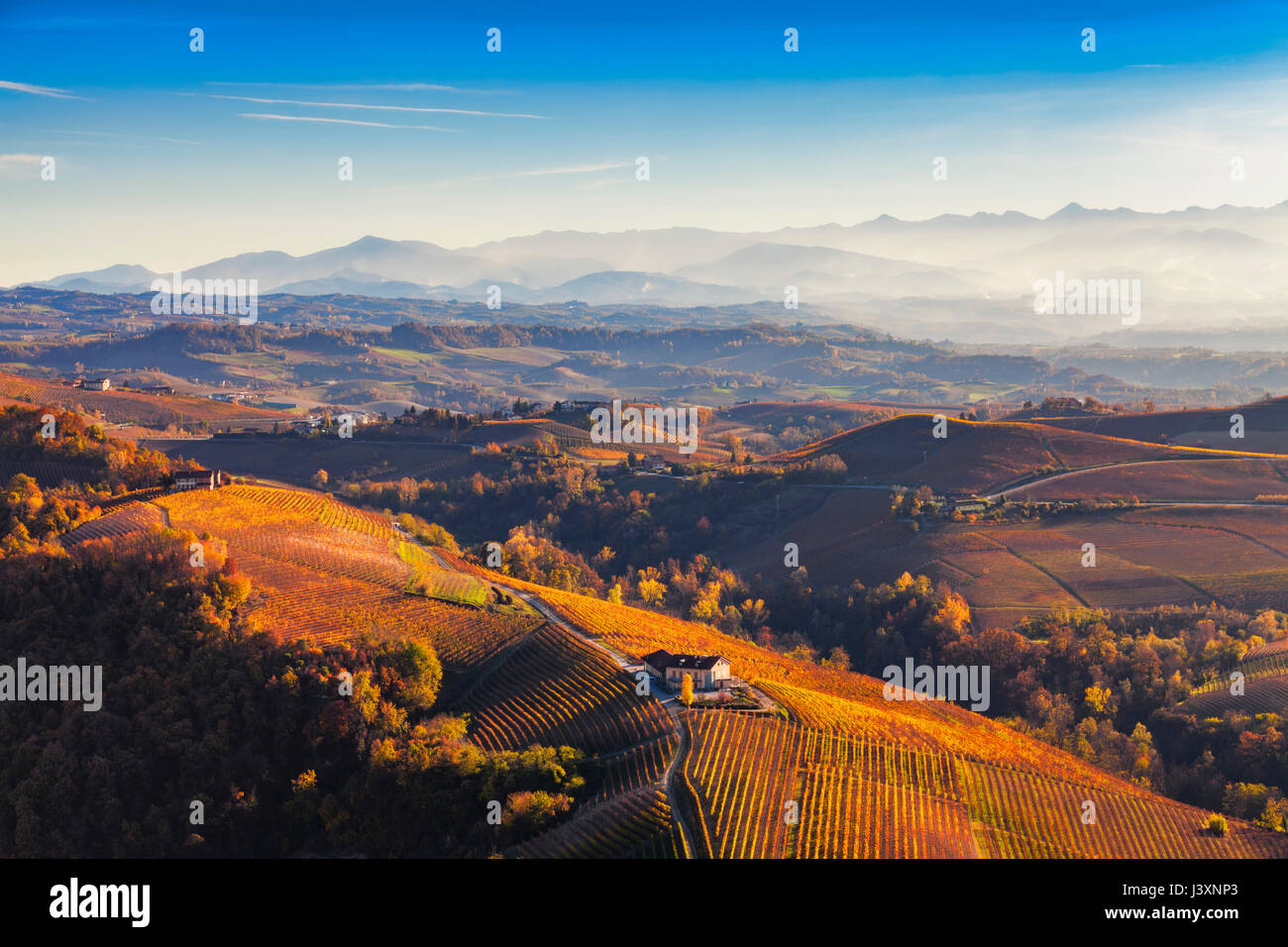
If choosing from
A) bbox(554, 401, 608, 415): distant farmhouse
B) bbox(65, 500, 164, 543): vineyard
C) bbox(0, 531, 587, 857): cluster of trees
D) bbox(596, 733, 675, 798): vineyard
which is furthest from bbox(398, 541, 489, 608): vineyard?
bbox(554, 401, 608, 415): distant farmhouse

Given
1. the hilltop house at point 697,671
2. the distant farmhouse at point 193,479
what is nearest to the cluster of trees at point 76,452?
the distant farmhouse at point 193,479

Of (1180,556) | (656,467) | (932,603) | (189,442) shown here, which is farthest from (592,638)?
(189,442)

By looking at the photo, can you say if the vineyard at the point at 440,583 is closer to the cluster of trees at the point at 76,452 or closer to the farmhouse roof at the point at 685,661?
the farmhouse roof at the point at 685,661

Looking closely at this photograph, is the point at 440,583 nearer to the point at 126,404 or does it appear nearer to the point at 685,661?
the point at 685,661

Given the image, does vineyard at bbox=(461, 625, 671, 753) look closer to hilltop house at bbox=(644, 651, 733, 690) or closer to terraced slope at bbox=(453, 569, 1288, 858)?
hilltop house at bbox=(644, 651, 733, 690)

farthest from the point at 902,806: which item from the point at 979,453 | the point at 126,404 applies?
the point at 126,404
